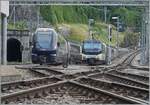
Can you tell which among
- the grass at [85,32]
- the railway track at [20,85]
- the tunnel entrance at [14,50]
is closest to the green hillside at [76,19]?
the grass at [85,32]

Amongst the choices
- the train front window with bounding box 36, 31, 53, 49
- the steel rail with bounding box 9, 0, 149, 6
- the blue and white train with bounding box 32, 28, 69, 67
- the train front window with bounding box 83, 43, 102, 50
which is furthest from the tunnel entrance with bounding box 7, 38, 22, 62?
the train front window with bounding box 36, 31, 53, 49

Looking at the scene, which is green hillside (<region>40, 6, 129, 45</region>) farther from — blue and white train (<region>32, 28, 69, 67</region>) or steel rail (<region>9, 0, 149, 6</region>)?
blue and white train (<region>32, 28, 69, 67</region>)

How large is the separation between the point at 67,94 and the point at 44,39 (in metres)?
29.4

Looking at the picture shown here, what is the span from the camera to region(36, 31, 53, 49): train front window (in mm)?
42094

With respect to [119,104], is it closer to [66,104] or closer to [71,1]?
[66,104]

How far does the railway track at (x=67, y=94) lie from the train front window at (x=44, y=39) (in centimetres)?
2696

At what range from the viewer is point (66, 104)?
1074 cm

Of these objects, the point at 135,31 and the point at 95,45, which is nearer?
the point at 95,45

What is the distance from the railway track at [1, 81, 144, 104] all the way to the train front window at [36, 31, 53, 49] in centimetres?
2696

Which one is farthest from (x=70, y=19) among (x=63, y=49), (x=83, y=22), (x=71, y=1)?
(x=63, y=49)

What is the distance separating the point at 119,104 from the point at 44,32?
31.8 m

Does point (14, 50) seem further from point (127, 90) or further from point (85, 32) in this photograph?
point (127, 90)

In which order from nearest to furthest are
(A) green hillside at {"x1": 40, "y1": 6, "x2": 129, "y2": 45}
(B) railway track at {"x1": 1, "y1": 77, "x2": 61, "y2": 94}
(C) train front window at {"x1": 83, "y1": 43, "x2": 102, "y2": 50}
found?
(B) railway track at {"x1": 1, "y1": 77, "x2": 61, "y2": 94} → (C) train front window at {"x1": 83, "y1": 43, "x2": 102, "y2": 50} → (A) green hillside at {"x1": 40, "y1": 6, "x2": 129, "y2": 45}

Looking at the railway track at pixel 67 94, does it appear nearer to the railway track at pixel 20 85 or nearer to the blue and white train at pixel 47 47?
the railway track at pixel 20 85
